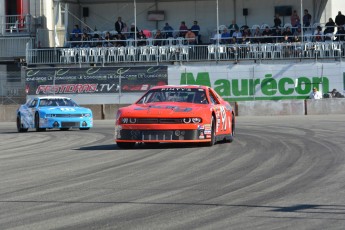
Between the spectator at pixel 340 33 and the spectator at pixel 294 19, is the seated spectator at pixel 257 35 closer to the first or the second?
the spectator at pixel 294 19

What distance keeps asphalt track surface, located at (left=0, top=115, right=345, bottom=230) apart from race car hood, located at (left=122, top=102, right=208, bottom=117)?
2.13ft

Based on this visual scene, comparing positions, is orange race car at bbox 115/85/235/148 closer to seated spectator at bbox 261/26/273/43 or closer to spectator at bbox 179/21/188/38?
seated spectator at bbox 261/26/273/43

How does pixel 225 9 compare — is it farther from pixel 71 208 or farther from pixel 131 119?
pixel 71 208

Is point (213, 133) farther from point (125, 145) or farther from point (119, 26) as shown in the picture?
point (119, 26)

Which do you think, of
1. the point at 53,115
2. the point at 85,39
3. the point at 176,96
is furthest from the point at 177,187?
the point at 85,39

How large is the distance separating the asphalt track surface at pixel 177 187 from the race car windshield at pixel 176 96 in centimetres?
98

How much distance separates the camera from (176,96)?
17.6 meters

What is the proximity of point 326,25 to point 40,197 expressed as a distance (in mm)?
32766

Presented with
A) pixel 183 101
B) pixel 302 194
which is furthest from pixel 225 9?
pixel 302 194

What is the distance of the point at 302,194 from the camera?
30.6 feet

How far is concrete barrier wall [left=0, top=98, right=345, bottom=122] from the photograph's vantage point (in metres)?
36.1

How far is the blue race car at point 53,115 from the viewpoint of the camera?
2625cm

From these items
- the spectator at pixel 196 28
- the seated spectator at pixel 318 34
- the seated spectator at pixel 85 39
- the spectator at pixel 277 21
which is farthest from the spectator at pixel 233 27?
the seated spectator at pixel 85 39

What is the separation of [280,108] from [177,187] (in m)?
26.7
